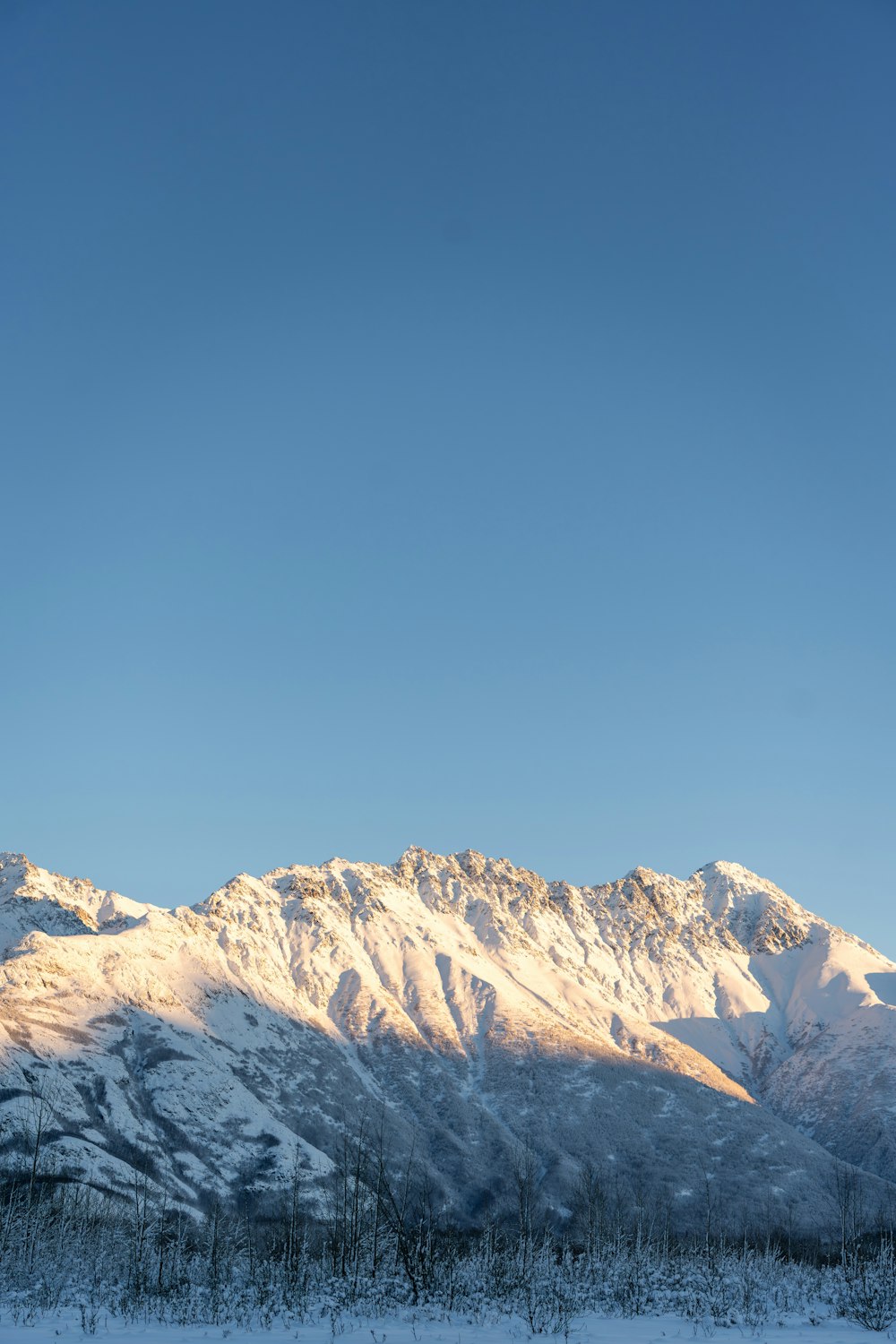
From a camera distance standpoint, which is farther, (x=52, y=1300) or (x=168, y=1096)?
(x=168, y=1096)

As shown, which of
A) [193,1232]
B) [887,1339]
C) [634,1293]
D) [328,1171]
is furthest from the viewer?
[328,1171]

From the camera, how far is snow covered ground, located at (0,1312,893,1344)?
25.3 meters

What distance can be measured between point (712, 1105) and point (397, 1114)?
6467 centimetres

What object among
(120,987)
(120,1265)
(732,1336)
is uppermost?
(120,987)

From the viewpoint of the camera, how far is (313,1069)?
626 feet

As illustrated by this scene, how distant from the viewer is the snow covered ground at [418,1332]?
2534 centimetres

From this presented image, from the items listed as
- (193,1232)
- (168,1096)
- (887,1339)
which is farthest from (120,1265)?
(168,1096)

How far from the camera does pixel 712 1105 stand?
194 metres

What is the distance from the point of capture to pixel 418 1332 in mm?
27719

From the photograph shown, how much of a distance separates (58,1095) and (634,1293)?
12832 centimetres

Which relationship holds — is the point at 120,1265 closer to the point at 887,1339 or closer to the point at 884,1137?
the point at 887,1339

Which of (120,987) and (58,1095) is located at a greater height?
(120,987)

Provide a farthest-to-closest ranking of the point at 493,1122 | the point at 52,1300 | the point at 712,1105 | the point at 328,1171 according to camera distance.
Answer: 1. the point at 712,1105
2. the point at 493,1122
3. the point at 328,1171
4. the point at 52,1300

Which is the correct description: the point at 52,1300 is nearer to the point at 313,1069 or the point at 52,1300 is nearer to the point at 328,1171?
the point at 328,1171
